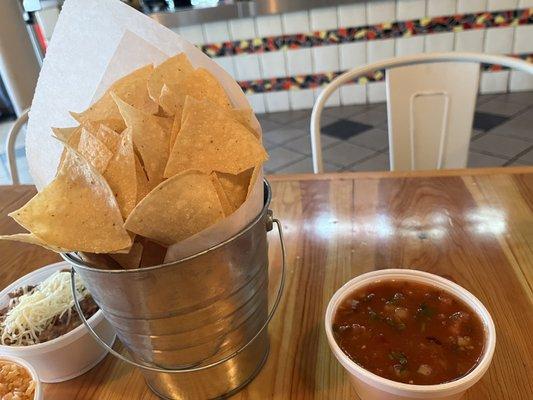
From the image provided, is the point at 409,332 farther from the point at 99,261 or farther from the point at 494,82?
the point at 494,82

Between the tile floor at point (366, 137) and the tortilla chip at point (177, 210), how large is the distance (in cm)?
213

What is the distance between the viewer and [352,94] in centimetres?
341

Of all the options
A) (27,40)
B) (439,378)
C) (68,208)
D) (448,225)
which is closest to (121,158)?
(68,208)

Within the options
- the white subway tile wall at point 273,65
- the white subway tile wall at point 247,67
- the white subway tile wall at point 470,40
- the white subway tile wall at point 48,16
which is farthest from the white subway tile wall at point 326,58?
the white subway tile wall at point 48,16

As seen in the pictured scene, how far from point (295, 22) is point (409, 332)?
300 cm

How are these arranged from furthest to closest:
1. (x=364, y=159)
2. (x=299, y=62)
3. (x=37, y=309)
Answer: (x=299, y=62) → (x=364, y=159) → (x=37, y=309)

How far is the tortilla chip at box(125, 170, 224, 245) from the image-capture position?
18.9 inches

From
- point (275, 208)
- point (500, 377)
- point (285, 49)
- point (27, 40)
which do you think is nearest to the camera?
point (500, 377)

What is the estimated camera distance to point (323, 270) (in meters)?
0.85

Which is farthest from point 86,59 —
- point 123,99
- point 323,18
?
point 323,18

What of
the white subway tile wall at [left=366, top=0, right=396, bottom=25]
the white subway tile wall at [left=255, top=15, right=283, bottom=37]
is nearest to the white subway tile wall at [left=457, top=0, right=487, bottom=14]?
the white subway tile wall at [left=366, top=0, right=396, bottom=25]

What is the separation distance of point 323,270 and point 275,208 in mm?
261

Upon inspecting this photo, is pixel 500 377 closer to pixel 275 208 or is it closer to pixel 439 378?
pixel 439 378

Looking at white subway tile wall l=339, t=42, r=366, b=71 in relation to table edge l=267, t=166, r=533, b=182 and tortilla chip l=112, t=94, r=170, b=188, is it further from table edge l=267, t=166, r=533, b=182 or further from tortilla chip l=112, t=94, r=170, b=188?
tortilla chip l=112, t=94, r=170, b=188
